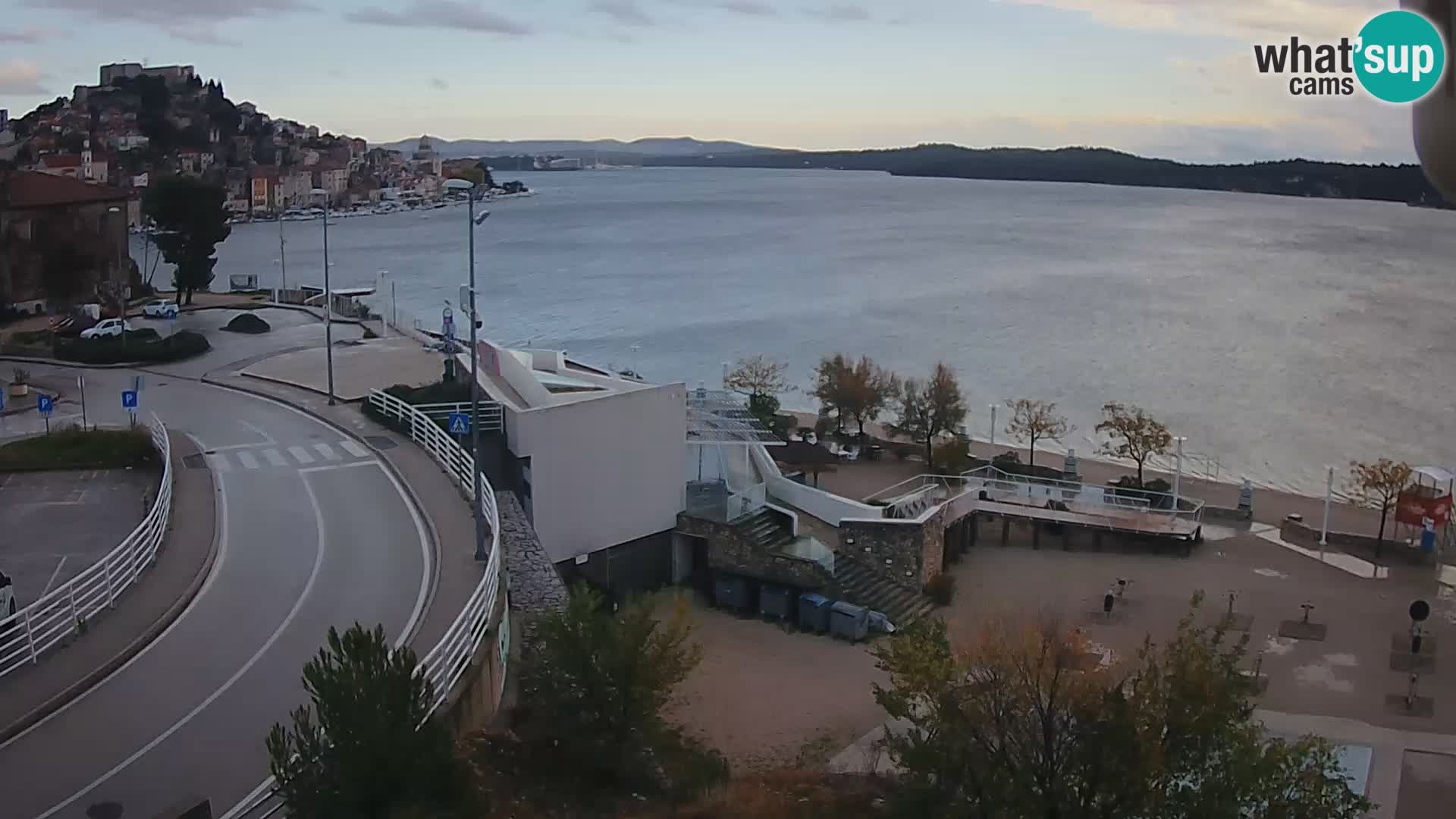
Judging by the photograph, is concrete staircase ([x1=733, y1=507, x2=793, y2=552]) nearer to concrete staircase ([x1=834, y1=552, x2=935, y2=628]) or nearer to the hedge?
concrete staircase ([x1=834, y1=552, x2=935, y2=628])

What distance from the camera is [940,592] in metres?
22.8

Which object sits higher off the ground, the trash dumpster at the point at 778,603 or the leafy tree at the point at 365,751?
the leafy tree at the point at 365,751

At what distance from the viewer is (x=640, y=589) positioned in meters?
22.6

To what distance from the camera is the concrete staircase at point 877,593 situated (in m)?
21.9

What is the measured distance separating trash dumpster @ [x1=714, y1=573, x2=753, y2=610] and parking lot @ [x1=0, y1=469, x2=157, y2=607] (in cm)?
988

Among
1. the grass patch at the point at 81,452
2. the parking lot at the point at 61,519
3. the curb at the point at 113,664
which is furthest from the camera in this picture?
the grass patch at the point at 81,452

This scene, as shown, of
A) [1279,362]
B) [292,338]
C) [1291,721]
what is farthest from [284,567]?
[1279,362]

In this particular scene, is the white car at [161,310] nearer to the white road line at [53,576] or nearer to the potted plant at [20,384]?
the potted plant at [20,384]

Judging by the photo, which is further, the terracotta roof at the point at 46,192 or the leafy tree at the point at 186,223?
the leafy tree at the point at 186,223

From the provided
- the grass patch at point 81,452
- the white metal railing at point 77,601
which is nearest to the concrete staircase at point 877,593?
the white metal railing at point 77,601

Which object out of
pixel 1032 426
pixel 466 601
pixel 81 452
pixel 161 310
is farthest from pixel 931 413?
pixel 161 310

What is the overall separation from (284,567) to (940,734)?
354 inches

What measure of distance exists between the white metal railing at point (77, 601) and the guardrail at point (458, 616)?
361cm

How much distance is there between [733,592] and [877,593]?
2683 mm
